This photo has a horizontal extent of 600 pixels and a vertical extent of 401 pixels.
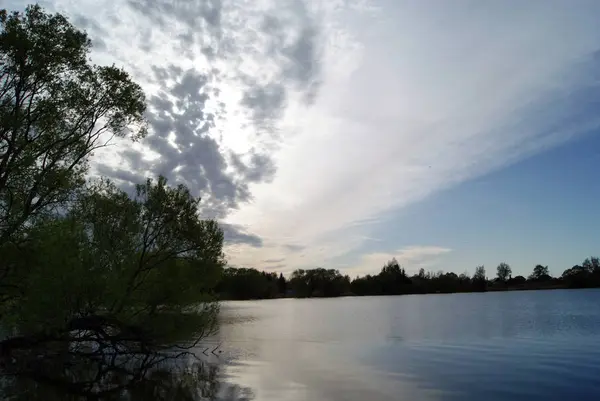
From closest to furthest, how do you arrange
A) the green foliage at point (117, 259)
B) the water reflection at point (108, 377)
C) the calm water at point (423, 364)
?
the water reflection at point (108, 377) < the calm water at point (423, 364) < the green foliage at point (117, 259)

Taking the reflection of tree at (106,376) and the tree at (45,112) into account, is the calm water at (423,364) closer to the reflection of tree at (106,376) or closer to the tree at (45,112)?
the reflection of tree at (106,376)

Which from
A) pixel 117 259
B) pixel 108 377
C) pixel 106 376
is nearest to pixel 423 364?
pixel 108 377

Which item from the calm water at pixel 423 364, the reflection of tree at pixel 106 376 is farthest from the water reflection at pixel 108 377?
the calm water at pixel 423 364

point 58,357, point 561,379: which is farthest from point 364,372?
point 58,357

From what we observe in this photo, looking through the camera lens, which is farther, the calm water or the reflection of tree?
the calm water

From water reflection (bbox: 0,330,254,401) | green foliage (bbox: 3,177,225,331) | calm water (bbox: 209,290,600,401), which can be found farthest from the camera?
green foliage (bbox: 3,177,225,331)

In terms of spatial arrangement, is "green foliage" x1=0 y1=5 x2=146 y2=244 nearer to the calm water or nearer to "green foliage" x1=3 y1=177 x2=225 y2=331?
"green foliage" x1=3 y1=177 x2=225 y2=331

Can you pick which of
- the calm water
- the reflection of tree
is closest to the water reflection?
the reflection of tree

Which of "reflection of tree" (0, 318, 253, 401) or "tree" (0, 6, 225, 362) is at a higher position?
"tree" (0, 6, 225, 362)

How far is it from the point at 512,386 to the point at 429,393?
4.55m

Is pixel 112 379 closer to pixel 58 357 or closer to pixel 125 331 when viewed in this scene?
pixel 125 331

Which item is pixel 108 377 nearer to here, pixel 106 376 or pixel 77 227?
pixel 106 376

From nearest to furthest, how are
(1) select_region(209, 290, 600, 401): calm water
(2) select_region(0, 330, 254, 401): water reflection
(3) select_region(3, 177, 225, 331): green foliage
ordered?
(2) select_region(0, 330, 254, 401): water reflection < (1) select_region(209, 290, 600, 401): calm water < (3) select_region(3, 177, 225, 331): green foliage

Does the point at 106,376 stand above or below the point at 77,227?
below
